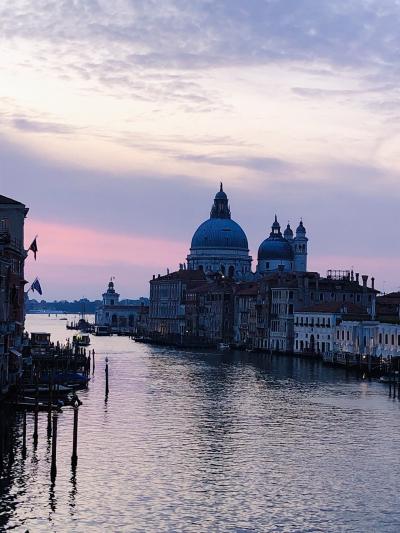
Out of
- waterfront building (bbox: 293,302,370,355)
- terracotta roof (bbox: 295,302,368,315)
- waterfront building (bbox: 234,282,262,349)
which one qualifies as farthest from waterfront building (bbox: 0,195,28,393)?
waterfront building (bbox: 234,282,262,349)

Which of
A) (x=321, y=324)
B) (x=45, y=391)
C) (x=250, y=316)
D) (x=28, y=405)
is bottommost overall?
(x=28, y=405)

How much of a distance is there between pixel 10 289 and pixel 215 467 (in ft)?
71.0

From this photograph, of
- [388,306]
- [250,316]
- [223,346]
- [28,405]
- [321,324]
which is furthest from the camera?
[250,316]

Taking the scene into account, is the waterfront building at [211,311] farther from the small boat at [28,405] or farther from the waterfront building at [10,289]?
the small boat at [28,405]

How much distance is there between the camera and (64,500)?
35.7m

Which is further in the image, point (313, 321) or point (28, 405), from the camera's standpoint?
point (313, 321)

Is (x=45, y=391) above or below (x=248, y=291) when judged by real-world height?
below

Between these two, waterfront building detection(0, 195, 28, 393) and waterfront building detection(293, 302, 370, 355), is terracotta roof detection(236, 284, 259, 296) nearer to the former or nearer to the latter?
waterfront building detection(293, 302, 370, 355)

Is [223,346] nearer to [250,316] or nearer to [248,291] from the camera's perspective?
[250,316]

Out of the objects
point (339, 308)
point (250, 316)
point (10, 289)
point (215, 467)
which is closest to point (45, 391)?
point (10, 289)

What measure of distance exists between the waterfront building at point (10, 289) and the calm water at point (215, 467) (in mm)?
4307

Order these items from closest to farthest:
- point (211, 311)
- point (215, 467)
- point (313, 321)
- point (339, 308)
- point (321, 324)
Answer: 1. point (215, 467)
2. point (339, 308)
3. point (321, 324)
4. point (313, 321)
5. point (211, 311)

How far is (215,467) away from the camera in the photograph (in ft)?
138

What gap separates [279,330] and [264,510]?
105356mm
